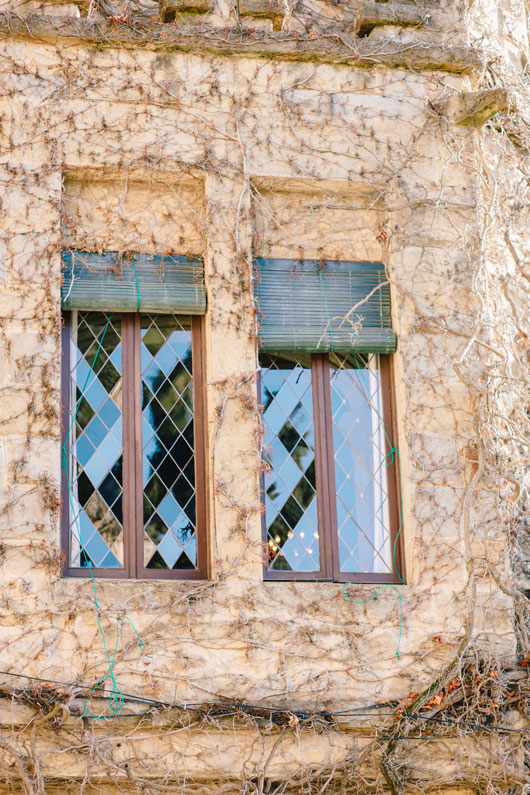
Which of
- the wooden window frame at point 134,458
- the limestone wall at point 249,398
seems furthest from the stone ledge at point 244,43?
the wooden window frame at point 134,458

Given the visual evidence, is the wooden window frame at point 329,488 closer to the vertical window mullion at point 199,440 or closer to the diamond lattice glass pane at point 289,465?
the diamond lattice glass pane at point 289,465

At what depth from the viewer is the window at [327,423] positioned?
772 centimetres

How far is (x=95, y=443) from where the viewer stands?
303 inches

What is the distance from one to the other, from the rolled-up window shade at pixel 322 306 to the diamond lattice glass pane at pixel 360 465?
0.67ft

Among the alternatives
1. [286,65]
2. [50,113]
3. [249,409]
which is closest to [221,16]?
[286,65]

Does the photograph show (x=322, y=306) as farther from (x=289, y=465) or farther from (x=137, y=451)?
(x=137, y=451)

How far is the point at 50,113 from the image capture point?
7.88 m

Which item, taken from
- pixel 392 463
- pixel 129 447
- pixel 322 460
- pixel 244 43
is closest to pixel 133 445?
pixel 129 447

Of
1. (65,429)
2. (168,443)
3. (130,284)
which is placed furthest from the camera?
(130,284)

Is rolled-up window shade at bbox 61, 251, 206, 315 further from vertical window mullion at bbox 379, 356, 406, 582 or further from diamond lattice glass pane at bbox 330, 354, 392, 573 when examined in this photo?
vertical window mullion at bbox 379, 356, 406, 582

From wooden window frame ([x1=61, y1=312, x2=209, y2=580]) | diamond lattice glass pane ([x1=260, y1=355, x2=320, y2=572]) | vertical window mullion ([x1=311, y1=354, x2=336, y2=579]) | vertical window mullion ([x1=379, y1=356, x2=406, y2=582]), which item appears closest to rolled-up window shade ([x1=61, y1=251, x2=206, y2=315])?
wooden window frame ([x1=61, y1=312, x2=209, y2=580])

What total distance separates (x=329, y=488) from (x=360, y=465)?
0.92ft

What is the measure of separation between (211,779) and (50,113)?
13.5ft

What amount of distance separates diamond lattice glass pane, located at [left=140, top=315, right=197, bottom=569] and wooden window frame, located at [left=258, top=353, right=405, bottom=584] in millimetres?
472
